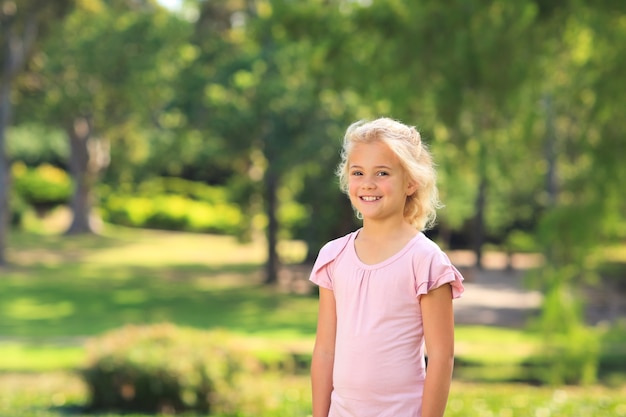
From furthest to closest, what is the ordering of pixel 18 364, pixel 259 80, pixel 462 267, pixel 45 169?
pixel 45 169, pixel 462 267, pixel 259 80, pixel 18 364

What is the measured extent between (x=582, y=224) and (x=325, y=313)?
28.5 ft

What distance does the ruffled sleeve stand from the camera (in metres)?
2.94

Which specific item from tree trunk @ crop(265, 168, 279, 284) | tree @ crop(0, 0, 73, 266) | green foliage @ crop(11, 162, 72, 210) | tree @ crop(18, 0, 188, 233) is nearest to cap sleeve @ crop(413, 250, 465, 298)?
tree trunk @ crop(265, 168, 279, 284)

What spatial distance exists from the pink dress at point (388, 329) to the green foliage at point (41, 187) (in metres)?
41.7

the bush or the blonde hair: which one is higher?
the blonde hair

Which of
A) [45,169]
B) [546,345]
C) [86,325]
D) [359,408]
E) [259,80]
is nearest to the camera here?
[359,408]

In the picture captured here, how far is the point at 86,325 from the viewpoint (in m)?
23.2

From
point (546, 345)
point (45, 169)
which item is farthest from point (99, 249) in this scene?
point (546, 345)

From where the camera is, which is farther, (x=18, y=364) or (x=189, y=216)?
(x=189, y=216)

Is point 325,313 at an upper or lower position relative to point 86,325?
upper

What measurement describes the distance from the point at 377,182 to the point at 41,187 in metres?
42.7

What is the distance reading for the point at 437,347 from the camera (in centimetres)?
275

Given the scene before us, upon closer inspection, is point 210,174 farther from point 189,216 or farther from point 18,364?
point 18,364

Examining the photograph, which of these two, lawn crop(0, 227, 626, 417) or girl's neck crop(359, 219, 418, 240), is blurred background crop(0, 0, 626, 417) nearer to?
lawn crop(0, 227, 626, 417)
